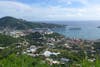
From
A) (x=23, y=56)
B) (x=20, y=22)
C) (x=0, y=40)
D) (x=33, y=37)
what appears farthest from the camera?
(x=20, y=22)

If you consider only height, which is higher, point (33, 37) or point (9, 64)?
point (9, 64)

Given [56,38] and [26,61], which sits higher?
[26,61]

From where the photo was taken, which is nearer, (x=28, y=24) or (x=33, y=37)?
(x=33, y=37)

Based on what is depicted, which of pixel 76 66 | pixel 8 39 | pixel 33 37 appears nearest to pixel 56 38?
pixel 33 37

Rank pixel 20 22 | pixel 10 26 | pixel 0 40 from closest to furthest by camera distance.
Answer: pixel 0 40 < pixel 10 26 < pixel 20 22

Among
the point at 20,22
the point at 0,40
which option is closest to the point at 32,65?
the point at 0,40

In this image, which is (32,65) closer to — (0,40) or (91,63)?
(91,63)

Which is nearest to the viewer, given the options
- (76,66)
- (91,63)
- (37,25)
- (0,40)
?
(91,63)

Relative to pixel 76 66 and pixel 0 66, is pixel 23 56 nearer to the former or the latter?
pixel 0 66

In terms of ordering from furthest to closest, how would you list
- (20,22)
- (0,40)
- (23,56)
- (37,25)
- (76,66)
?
(37,25) < (20,22) < (0,40) < (76,66) < (23,56)
